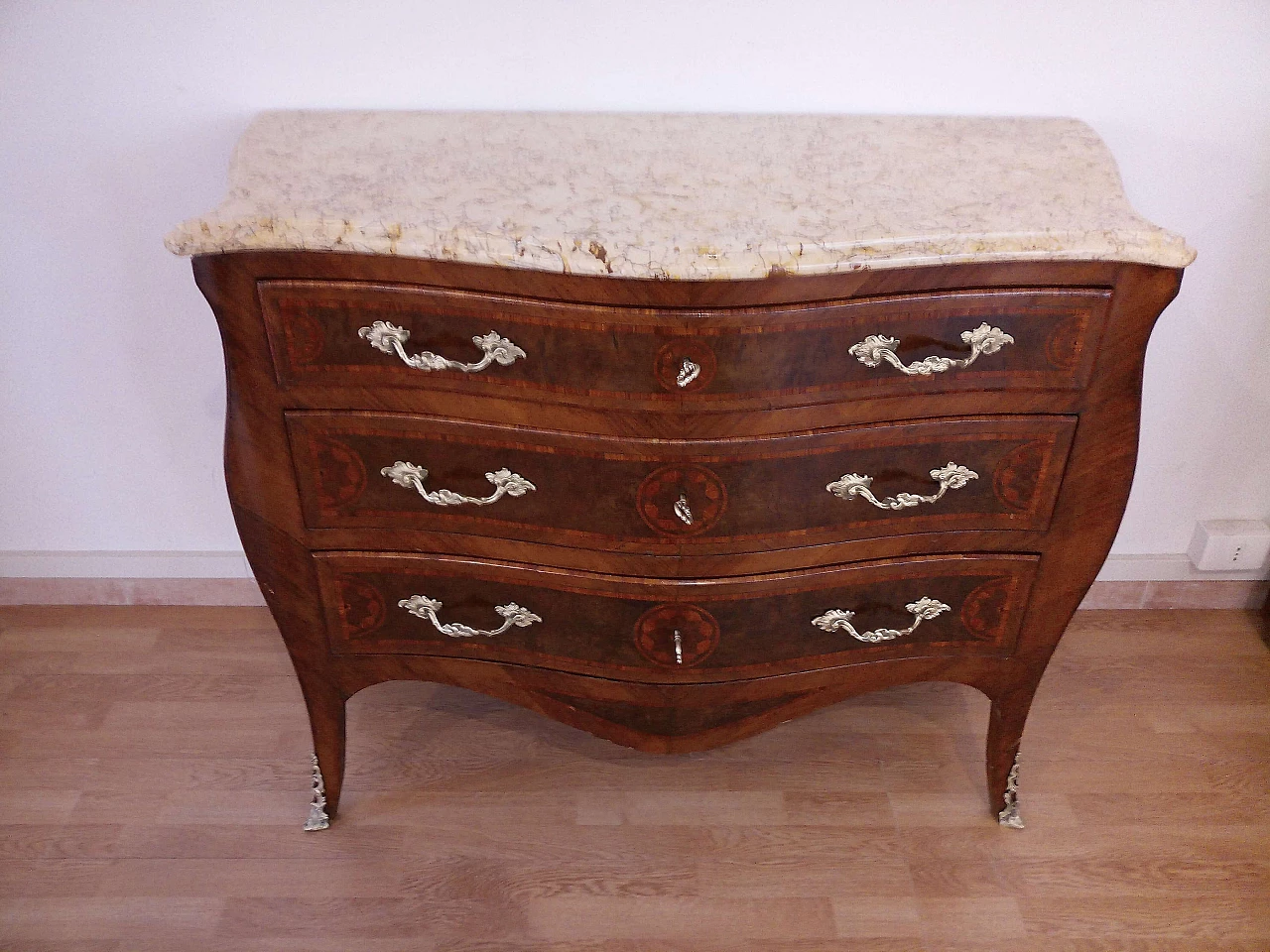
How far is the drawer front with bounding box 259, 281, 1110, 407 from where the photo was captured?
113 centimetres

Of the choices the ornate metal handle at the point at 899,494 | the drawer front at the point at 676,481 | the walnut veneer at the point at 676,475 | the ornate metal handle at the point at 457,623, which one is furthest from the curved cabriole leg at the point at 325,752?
the ornate metal handle at the point at 899,494

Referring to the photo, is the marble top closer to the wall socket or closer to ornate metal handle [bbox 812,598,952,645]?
ornate metal handle [bbox 812,598,952,645]

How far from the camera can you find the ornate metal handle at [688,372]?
1145 millimetres

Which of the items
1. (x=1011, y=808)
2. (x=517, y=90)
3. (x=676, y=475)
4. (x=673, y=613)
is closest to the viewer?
(x=676, y=475)

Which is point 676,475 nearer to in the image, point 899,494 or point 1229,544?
point 899,494

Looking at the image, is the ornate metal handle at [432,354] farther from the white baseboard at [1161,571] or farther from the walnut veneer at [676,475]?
the white baseboard at [1161,571]

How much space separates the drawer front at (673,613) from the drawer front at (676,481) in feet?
0.21

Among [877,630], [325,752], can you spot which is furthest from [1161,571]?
[325,752]

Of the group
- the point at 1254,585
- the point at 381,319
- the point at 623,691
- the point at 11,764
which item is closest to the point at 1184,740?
the point at 1254,585

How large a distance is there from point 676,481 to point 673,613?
0.21 m

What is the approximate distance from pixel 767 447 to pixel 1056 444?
368 millimetres

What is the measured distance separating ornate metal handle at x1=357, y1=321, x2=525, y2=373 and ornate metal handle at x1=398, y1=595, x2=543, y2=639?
0.36 metres

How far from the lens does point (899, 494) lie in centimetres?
128

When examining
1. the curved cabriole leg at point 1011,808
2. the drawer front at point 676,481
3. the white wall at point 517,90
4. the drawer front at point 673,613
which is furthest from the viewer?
the curved cabriole leg at point 1011,808
